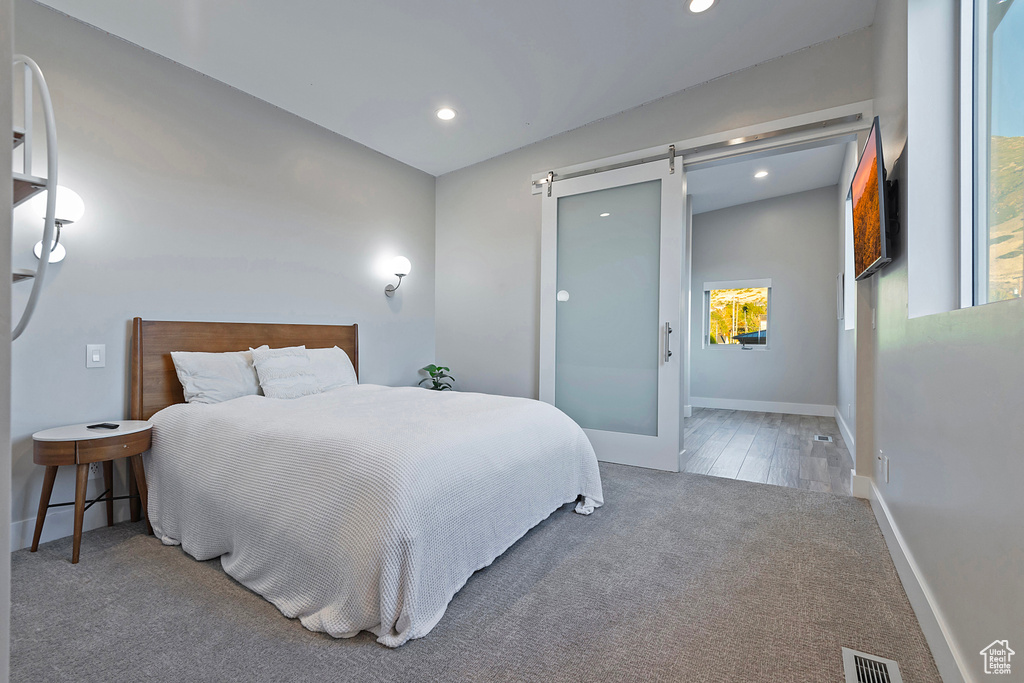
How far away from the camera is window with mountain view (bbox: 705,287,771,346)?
21.5 ft

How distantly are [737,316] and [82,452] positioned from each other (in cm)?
708

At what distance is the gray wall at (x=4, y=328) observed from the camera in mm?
651

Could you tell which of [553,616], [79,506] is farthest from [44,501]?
[553,616]

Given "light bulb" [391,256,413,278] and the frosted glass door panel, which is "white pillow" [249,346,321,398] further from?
the frosted glass door panel

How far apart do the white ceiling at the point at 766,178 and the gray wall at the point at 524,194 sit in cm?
129

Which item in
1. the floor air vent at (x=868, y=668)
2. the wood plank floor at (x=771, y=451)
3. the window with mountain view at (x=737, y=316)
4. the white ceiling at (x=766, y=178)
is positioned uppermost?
the white ceiling at (x=766, y=178)

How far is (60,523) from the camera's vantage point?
2418 mm

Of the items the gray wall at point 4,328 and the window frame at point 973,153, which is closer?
the gray wall at point 4,328

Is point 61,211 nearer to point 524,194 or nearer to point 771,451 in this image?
point 524,194

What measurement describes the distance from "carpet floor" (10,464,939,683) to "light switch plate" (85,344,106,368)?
91 centimetres

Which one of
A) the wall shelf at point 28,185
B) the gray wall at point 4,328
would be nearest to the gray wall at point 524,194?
the wall shelf at point 28,185

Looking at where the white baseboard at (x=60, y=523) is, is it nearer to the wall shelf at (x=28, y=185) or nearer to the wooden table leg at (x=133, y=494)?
the wooden table leg at (x=133, y=494)

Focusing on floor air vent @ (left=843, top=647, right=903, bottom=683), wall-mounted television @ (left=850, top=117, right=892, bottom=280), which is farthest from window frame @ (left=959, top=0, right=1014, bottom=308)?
floor air vent @ (left=843, top=647, right=903, bottom=683)

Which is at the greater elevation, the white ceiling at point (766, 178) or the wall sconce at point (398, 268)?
the white ceiling at point (766, 178)
